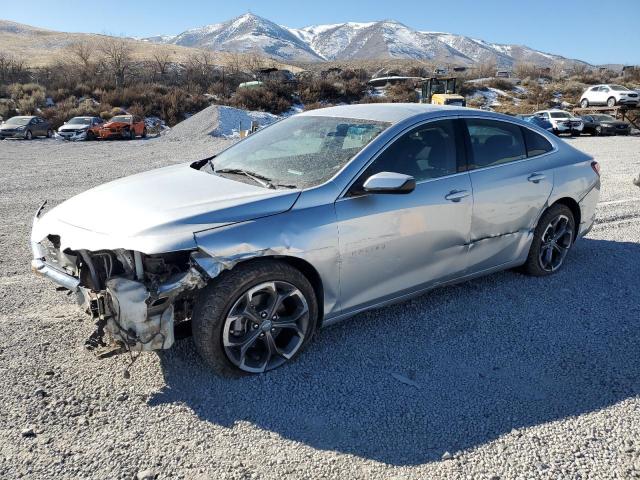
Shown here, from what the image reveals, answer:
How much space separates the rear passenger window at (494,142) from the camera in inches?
162

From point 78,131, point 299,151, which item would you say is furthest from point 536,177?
point 78,131

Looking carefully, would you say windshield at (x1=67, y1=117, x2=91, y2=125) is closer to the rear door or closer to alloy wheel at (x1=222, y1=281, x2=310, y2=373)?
the rear door

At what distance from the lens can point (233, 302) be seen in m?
2.94

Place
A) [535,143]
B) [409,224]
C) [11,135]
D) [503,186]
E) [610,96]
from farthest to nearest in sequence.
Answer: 1. [610,96]
2. [11,135]
3. [535,143]
4. [503,186]
5. [409,224]

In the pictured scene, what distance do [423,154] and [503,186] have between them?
2.79ft

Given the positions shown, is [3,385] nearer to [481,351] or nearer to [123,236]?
[123,236]

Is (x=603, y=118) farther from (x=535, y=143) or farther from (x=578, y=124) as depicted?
(x=535, y=143)

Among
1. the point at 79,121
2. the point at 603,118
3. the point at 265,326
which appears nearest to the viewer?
the point at 265,326

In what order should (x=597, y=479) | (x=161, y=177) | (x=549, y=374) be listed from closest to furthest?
(x=597, y=479), (x=549, y=374), (x=161, y=177)

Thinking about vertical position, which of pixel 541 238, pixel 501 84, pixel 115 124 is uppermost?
pixel 501 84

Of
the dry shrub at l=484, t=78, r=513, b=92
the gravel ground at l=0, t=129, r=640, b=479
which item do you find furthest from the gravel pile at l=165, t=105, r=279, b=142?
the dry shrub at l=484, t=78, r=513, b=92

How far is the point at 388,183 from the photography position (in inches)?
128

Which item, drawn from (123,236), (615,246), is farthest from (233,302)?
(615,246)

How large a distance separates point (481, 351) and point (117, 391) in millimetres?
2412
